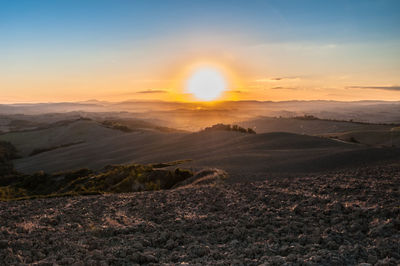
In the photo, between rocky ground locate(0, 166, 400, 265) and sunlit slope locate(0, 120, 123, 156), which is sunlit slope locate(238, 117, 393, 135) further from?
rocky ground locate(0, 166, 400, 265)

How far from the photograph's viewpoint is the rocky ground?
463 cm

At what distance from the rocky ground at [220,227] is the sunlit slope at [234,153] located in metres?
4.01

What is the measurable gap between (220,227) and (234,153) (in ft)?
41.2

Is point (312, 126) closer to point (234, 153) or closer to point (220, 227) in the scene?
point (234, 153)

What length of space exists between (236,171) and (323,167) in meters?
3.45

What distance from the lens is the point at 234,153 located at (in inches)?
731

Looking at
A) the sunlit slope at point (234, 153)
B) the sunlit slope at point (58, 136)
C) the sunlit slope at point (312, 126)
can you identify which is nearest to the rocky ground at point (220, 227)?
the sunlit slope at point (234, 153)

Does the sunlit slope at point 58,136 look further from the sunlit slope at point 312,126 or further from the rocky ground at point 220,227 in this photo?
the rocky ground at point 220,227

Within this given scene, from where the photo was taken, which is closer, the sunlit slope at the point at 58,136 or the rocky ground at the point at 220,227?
the rocky ground at the point at 220,227

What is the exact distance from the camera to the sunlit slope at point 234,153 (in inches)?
535

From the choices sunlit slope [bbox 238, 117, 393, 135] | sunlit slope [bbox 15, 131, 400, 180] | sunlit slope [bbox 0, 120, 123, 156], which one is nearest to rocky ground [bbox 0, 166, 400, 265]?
sunlit slope [bbox 15, 131, 400, 180]

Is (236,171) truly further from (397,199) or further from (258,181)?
(397,199)

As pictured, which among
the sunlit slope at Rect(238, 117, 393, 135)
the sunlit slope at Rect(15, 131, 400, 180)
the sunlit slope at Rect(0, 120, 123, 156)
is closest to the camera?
the sunlit slope at Rect(15, 131, 400, 180)

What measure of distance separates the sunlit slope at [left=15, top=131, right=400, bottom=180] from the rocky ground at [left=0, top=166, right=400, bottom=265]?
13.2 ft
